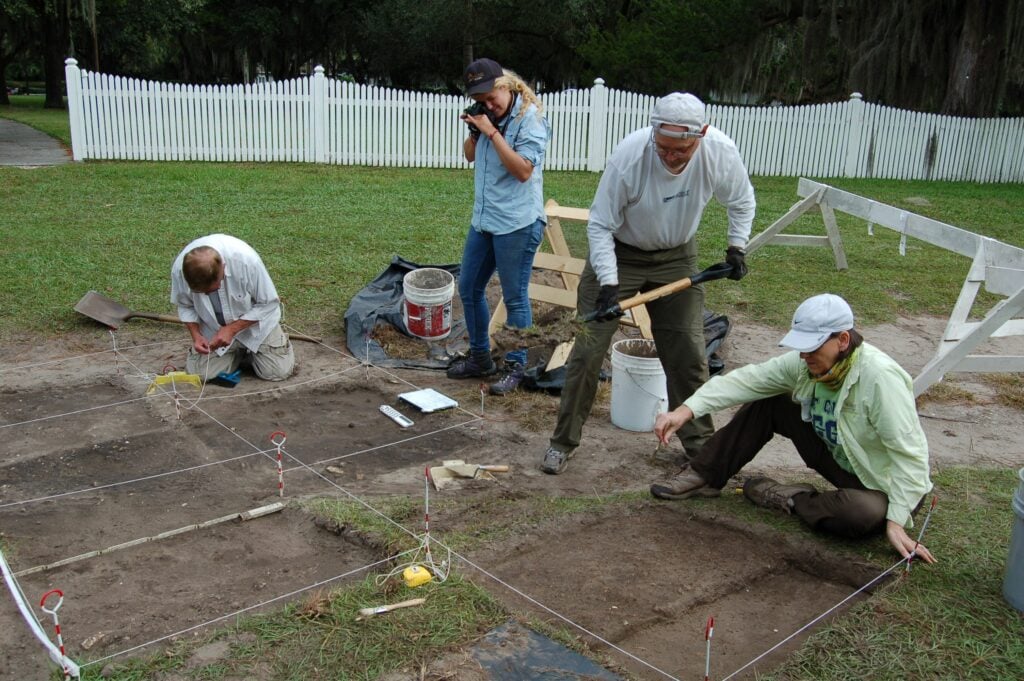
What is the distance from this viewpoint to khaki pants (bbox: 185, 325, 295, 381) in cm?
539

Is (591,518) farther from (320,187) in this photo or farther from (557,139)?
(557,139)

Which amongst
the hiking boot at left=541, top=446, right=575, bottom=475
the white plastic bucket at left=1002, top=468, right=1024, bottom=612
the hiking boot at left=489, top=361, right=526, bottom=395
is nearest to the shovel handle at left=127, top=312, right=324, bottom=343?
the hiking boot at left=489, top=361, right=526, bottom=395

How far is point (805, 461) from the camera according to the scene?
12.7 feet

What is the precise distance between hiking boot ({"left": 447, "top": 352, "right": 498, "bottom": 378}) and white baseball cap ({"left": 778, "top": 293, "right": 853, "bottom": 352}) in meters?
2.75

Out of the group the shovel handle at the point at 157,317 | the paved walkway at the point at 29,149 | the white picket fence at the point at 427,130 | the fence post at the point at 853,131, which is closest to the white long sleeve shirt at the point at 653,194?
the shovel handle at the point at 157,317

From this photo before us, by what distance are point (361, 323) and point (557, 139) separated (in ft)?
29.1

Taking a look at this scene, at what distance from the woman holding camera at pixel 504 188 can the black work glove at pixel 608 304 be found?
123cm

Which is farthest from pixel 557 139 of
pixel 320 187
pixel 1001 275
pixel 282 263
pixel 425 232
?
pixel 1001 275

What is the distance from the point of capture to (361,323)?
6.36 metres

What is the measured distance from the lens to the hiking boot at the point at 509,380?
544 centimetres

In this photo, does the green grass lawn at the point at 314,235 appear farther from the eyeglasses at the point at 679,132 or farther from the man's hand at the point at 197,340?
the eyeglasses at the point at 679,132

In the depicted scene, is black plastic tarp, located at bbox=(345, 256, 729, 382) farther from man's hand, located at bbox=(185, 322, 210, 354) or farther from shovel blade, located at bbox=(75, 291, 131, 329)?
shovel blade, located at bbox=(75, 291, 131, 329)

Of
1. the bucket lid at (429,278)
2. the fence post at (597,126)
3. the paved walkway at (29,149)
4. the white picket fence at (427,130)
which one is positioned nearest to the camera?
the bucket lid at (429,278)

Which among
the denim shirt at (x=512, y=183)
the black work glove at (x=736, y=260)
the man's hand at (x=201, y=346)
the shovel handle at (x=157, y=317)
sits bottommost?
the shovel handle at (x=157, y=317)
